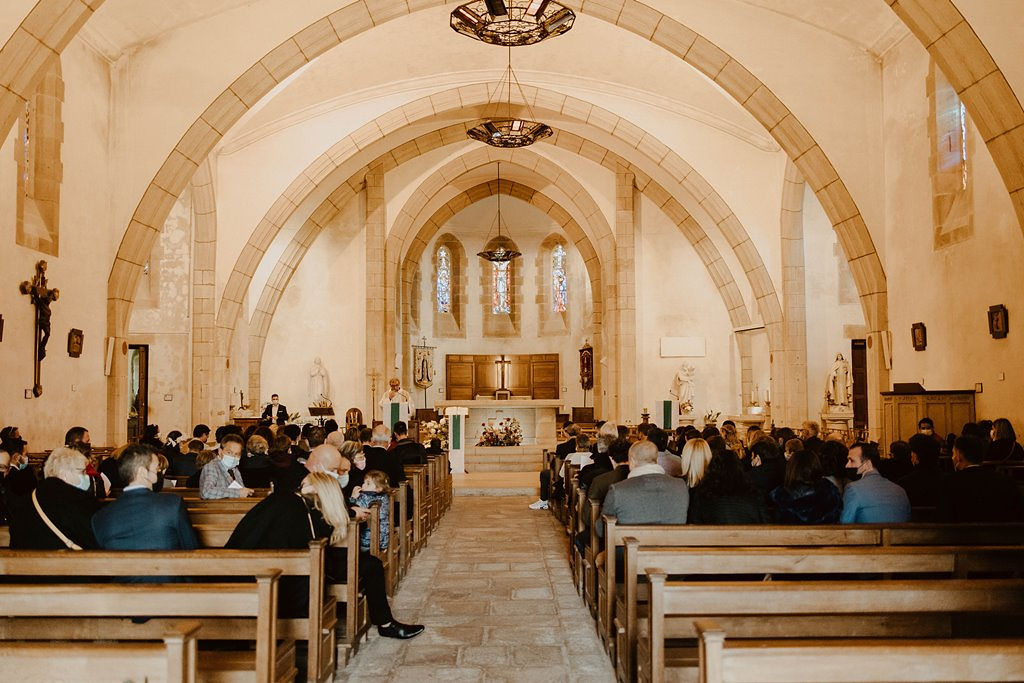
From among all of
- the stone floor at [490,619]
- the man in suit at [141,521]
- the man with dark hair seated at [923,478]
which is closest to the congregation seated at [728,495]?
the stone floor at [490,619]

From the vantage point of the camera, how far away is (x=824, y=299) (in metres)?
16.9

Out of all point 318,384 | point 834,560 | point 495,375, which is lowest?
point 834,560

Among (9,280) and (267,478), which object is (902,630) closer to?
(267,478)

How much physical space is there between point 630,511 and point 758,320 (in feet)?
47.8

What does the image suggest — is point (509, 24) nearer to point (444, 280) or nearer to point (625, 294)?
point (625, 294)

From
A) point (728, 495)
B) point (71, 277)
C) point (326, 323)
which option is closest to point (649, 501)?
point (728, 495)

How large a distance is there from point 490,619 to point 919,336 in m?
7.58

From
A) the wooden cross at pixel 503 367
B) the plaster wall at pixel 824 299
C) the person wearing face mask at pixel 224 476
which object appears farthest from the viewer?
the wooden cross at pixel 503 367

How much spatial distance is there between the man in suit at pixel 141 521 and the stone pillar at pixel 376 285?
54.8 feet

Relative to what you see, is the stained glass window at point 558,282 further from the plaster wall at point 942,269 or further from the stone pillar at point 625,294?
the plaster wall at point 942,269

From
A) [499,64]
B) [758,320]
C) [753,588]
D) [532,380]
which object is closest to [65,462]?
[753,588]

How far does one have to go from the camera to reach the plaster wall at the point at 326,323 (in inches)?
824

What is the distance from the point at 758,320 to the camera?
18.8 meters

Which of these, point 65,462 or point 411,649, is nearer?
point 65,462
